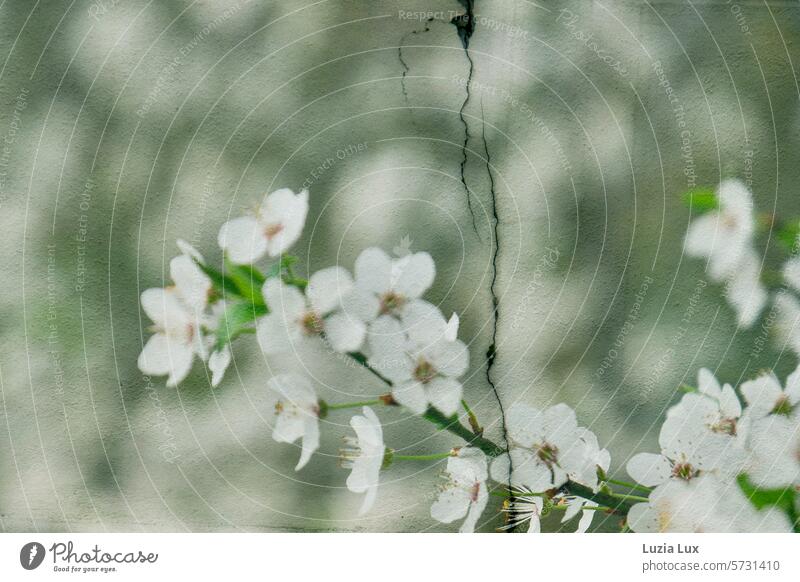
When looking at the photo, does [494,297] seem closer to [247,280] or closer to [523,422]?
[523,422]

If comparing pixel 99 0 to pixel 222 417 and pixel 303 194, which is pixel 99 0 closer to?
pixel 303 194

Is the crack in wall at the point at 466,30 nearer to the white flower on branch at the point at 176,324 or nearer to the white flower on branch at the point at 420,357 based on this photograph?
the white flower on branch at the point at 420,357

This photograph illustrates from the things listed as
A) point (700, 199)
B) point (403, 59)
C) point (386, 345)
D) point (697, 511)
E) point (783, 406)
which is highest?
point (403, 59)

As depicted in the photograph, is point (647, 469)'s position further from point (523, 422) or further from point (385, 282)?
point (385, 282)

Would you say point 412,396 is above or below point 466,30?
below

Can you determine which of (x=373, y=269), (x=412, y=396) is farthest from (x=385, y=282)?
(x=412, y=396)

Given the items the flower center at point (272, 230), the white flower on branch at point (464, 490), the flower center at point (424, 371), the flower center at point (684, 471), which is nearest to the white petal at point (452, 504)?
the white flower on branch at point (464, 490)
